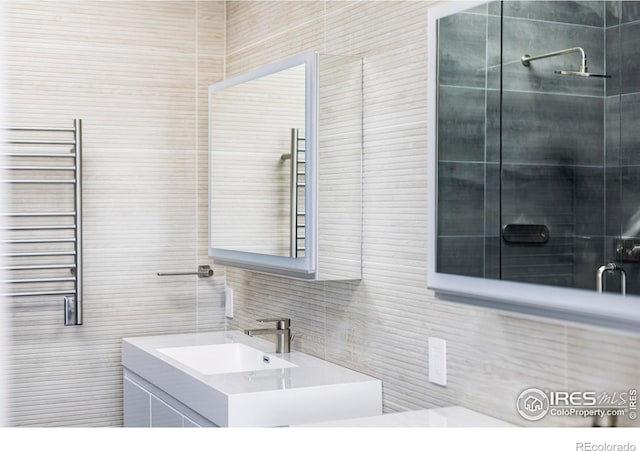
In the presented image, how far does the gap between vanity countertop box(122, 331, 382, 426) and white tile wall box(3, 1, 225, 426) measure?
72cm

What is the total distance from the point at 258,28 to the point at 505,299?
6.48ft

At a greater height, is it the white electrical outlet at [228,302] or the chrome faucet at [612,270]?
the chrome faucet at [612,270]

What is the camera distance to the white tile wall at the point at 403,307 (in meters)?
1.66

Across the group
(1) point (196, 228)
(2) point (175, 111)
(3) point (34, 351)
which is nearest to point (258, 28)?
(2) point (175, 111)

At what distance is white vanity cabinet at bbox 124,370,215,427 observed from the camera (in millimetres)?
2377

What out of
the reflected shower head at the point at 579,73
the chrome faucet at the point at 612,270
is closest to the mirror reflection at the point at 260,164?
the reflected shower head at the point at 579,73

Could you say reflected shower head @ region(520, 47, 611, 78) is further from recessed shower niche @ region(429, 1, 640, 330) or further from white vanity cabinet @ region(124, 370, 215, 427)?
white vanity cabinet @ region(124, 370, 215, 427)

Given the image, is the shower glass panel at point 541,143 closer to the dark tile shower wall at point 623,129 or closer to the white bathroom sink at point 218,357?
the dark tile shower wall at point 623,129

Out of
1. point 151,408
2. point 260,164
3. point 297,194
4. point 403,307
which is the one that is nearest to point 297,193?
point 297,194

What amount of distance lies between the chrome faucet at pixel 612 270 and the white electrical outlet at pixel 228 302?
2.22 meters

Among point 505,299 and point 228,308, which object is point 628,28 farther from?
point 228,308

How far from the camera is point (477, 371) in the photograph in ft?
6.21

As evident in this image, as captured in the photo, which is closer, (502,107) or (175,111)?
(502,107)

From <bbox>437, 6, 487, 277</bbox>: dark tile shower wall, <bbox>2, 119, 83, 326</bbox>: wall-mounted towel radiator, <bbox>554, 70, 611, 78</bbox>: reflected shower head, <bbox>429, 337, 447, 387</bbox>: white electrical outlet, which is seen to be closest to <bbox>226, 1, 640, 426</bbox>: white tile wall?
<bbox>429, 337, 447, 387</bbox>: white electrical outlet
